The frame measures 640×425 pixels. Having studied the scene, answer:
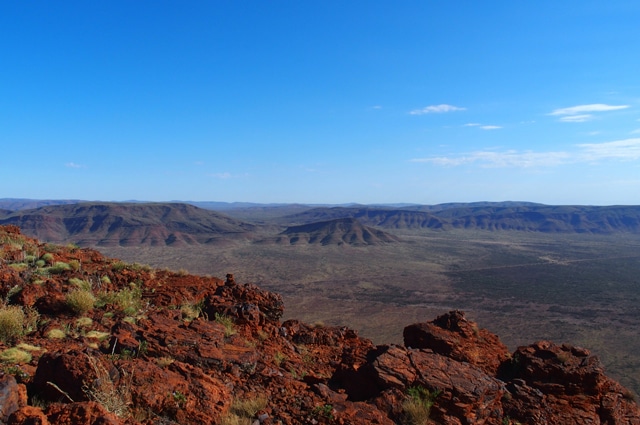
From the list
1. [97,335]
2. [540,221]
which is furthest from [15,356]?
[540,221]

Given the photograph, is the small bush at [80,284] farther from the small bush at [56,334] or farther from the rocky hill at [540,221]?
the rocky hill at [540,221]

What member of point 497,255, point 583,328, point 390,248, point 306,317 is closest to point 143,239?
point 390,248

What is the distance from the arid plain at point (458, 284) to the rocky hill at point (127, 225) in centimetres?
986

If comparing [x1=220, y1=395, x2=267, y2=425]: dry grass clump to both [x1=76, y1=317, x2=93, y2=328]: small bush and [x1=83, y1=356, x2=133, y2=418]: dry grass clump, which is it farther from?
[x1=76, y1=317, x2=93, y2=328]: small bush

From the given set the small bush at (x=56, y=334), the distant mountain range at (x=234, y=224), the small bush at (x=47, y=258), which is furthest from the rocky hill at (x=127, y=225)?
the small bush at (x=56, y=334)

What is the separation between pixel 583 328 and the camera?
112ft

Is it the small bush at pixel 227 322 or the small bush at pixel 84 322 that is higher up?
the small bush at pixel 84 322

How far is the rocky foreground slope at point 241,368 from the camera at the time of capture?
4.07 metres

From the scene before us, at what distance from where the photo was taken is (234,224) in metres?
134

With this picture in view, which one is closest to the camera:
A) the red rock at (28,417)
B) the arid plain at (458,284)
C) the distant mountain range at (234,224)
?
the red rock at (28,417)

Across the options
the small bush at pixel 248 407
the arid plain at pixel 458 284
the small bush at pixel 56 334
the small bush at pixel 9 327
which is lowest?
the arid plain at pixel 458 284

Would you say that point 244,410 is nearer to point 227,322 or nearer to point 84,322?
point 227,322

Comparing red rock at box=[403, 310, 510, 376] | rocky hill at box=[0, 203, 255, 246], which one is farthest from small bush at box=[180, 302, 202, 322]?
rocky hill at box=[0, 203, 255, 246]

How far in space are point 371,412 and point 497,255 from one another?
86.2 m
